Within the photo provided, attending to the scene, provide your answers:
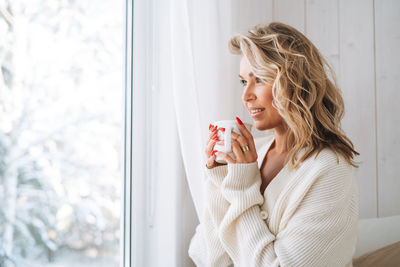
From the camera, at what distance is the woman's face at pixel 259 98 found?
83 cm

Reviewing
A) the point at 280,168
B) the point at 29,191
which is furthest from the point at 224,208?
the point at 29,191

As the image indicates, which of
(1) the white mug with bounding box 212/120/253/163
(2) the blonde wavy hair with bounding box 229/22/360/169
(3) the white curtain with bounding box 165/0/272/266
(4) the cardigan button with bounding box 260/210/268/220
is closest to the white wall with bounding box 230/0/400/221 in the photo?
(3) the white curtain with bounding box 165/0/272/266

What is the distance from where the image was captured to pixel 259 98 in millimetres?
837

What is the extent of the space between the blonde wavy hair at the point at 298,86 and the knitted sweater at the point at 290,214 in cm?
5

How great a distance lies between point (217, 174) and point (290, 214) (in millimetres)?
227

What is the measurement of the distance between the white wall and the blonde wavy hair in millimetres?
412

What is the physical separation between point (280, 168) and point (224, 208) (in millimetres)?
206

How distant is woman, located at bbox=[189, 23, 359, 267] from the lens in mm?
697

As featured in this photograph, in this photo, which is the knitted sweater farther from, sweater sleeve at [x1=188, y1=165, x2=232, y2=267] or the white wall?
the white wall

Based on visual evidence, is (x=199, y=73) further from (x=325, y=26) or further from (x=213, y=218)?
(x=325, y=26)

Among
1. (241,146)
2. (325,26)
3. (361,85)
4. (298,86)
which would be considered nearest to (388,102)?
(361,85)

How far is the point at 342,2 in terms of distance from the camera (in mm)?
1285

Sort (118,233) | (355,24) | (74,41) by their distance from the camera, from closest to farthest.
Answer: (74,41) < (118,233) < (355,24)

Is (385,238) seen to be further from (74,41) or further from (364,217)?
(74,41)
